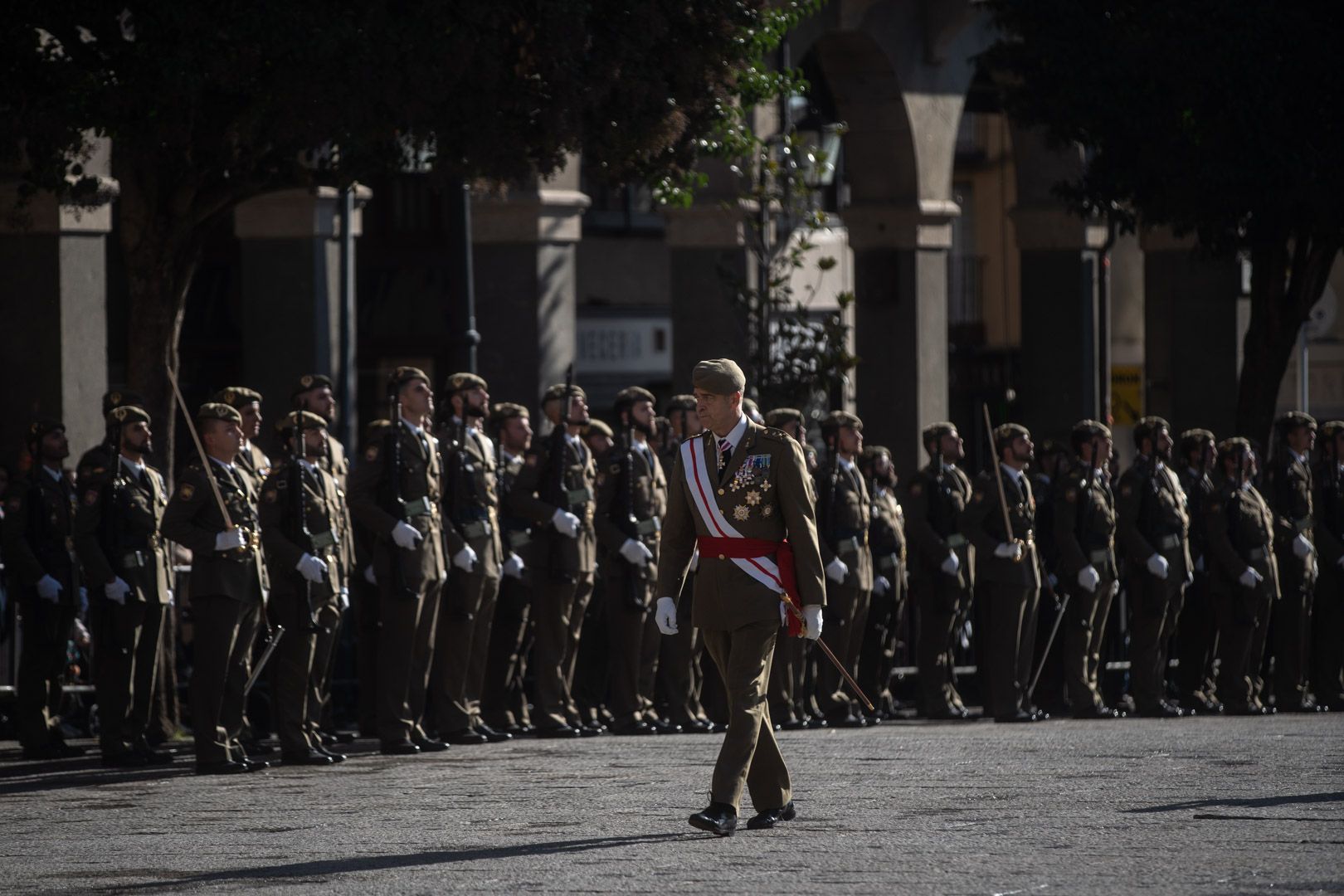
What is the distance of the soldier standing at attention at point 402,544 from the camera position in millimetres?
12672

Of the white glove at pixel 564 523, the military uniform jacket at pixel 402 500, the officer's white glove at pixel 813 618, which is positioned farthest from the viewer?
the white glove at pixel 564 523

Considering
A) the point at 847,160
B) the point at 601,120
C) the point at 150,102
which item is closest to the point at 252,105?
the point at 150,102

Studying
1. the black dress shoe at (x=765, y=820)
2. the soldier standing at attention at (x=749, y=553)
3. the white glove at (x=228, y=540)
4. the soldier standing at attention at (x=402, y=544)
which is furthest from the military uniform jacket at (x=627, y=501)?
the black dress shoe at (x=765, y=820)

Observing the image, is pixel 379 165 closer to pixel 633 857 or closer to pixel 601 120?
pixel 601 120

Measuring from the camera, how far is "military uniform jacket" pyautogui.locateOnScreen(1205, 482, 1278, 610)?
16.7 meters

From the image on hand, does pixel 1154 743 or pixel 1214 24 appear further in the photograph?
pixel 1214 24

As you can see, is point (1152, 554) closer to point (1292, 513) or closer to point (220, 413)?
point (1292, 513)

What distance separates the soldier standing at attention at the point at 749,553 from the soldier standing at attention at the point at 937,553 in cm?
666

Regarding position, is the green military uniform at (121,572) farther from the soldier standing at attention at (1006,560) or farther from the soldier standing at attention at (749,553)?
the soldier standing at attention at (1006,560)

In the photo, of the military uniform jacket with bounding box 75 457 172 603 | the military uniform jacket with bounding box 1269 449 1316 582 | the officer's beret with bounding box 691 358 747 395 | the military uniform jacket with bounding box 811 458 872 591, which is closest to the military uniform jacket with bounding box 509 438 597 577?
the military uniform jacket with bounding box 811 458 872 591

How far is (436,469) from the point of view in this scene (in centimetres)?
1290

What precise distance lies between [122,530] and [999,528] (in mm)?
5639

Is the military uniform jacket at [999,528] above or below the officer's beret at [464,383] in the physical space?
below

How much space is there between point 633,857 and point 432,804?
6.37 ft
